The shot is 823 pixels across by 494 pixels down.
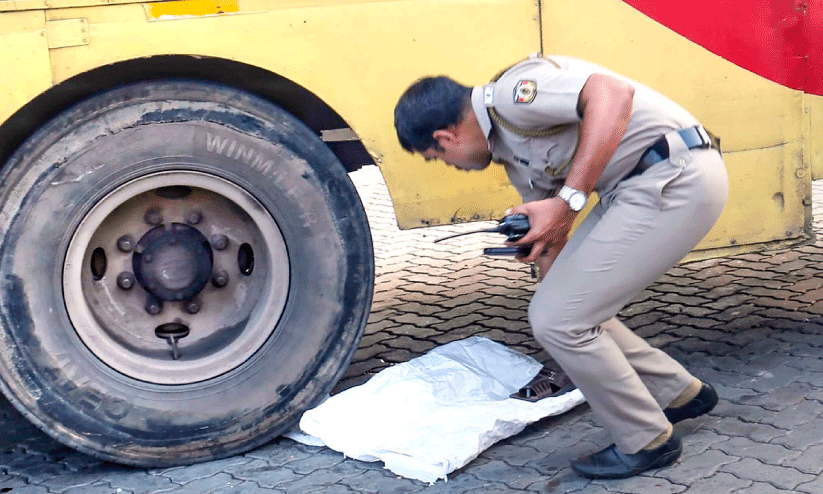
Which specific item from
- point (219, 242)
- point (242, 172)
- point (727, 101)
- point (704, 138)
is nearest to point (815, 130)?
point (727, 101)

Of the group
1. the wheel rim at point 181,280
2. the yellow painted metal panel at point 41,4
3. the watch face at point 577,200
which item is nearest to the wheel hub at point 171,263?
the wheel rim at point 181,280

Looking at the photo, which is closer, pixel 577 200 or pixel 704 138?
pixel 577 200

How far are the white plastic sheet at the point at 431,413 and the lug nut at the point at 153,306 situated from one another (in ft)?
1.89

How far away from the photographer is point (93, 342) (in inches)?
120

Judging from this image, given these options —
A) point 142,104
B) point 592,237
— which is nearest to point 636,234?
point 592,237

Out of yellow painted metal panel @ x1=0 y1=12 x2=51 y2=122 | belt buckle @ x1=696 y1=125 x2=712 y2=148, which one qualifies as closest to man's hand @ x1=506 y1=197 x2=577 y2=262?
belt buckle @ x1=696 y1=125 x2=712 y2=148

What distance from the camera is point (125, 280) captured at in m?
3.17

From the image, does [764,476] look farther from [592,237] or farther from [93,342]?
[93,342]

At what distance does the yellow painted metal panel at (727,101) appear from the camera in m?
3.13

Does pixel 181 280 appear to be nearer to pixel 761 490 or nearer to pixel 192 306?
pixel 192 306

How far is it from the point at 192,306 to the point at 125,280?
222 mm

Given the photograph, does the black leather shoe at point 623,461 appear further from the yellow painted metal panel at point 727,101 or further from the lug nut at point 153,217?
the lug nut at point 153,217

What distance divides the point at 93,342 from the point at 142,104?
0.73 metres

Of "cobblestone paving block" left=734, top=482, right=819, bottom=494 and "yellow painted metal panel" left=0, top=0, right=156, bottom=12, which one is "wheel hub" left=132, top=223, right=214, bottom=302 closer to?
"yellow painted metal panel" left=0, top=0, right=156, bottom=12
